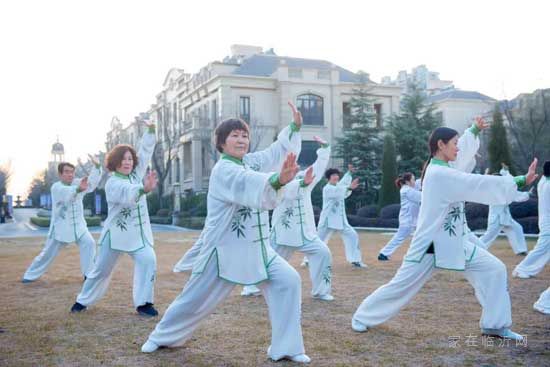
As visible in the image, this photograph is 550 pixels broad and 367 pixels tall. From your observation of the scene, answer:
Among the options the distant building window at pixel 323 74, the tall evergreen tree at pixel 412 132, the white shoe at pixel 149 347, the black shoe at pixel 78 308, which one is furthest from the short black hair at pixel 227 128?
the distant building window at pixel 323 74

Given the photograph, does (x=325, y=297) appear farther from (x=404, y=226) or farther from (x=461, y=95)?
(x=461, y=95)

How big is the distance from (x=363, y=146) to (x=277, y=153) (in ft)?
101

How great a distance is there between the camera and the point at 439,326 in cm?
597

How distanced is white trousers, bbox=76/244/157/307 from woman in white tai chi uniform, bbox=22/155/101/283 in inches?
91.5

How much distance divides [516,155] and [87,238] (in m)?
30.0

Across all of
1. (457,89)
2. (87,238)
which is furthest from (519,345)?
(457,89)

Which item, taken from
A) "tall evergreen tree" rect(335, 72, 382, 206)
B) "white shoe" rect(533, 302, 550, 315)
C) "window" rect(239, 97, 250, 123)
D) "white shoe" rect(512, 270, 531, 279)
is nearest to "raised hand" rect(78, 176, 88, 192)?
"white shoe" rect(533, 302, 550, 315)

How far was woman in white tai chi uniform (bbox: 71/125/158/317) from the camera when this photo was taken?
6.61m

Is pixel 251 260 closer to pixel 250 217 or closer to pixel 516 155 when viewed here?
pixel 250 217

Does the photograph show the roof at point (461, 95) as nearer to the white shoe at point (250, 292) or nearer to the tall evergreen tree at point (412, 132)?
the tall evergreen tree at point (412, 132)

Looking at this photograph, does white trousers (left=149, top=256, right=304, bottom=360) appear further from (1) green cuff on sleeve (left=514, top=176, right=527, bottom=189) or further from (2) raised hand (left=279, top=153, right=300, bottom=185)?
(1) green cuff on sleeve (left=514, top=176, right=527, bottom=189)

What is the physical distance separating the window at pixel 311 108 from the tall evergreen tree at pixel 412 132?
16.9ft

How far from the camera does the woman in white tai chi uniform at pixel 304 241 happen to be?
7.72 meters

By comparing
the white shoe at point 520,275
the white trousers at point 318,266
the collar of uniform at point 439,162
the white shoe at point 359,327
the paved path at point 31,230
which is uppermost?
the collar of uniform at point 439,162
